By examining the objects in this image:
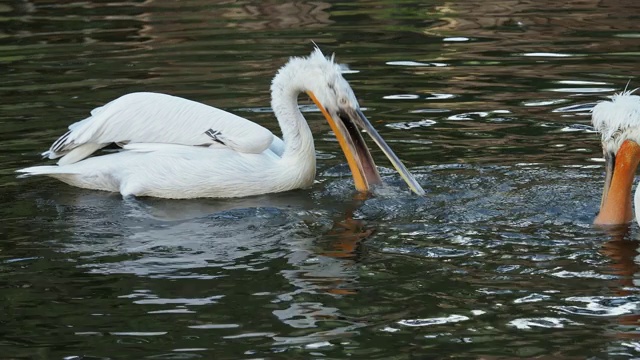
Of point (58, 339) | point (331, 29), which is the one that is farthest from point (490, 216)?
point (331, 29)

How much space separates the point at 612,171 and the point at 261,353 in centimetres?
209

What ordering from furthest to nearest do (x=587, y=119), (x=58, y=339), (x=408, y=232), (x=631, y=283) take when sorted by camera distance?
(x=587, y=119) < (x=408, y=232) < (x=631, y=283) < (x=58, y=339)

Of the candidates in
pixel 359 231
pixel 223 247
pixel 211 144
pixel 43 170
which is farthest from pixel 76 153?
pixel 359 231

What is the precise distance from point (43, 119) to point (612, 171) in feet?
12.5

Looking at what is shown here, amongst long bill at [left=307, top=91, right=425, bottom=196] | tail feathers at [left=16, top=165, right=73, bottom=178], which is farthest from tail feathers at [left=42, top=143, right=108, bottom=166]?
long bill at [left=307, top=91, right=425, bottom=196]

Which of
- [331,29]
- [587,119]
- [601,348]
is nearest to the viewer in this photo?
[601,348]

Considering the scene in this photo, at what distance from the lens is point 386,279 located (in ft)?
15.3

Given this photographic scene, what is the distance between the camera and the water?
413cm

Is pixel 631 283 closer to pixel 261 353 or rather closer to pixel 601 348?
pixel 601 348

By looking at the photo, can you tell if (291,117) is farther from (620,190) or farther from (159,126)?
(620,190)

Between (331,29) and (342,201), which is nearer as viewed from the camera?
(342,201)

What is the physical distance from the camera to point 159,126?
247 inches

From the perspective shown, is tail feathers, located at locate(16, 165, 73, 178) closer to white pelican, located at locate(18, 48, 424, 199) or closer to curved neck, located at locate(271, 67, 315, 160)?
white pelican, located at locate(18, 48, 424, 199)

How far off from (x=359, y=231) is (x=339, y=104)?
940 mm
